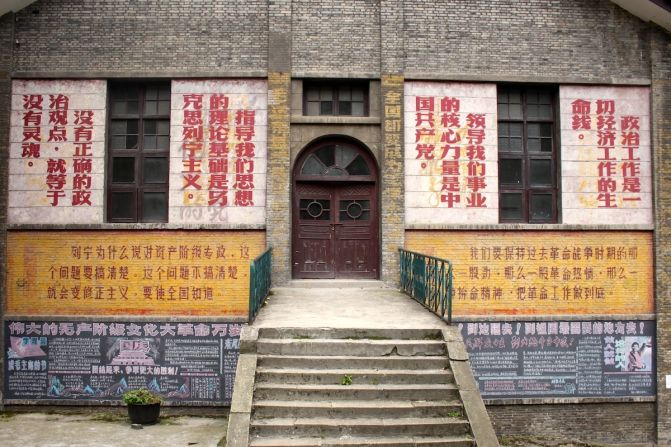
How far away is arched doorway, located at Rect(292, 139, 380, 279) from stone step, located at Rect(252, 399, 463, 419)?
16.9 ft

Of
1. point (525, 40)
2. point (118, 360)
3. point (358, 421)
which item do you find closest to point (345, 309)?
point (358, 421)

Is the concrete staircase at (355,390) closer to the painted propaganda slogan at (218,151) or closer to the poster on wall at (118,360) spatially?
the poster on wall at (118,360)

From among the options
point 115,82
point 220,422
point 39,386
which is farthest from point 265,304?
point 115,82

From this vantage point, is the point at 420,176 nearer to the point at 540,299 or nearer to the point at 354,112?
the point at 354,112

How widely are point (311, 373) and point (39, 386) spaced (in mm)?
6415

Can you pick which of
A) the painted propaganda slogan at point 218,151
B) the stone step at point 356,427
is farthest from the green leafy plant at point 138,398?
the painted propaganda slogan at point 218,151

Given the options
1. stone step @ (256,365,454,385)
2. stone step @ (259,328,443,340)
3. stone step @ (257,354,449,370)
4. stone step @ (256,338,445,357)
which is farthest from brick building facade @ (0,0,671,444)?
stone step @ (256,365,454,385)

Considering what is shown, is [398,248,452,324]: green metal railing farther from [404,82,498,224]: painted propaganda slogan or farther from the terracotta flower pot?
the terracotta flower pot

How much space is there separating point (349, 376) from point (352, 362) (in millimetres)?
263

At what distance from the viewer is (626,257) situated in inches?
498

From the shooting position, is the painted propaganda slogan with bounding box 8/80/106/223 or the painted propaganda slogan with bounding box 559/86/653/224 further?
the painted propaganda slogan with bounding box 559/86/653/224

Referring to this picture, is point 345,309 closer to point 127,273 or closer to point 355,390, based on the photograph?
point 355,390

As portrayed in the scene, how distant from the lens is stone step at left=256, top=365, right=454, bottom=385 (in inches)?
323

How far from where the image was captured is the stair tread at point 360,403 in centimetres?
782
